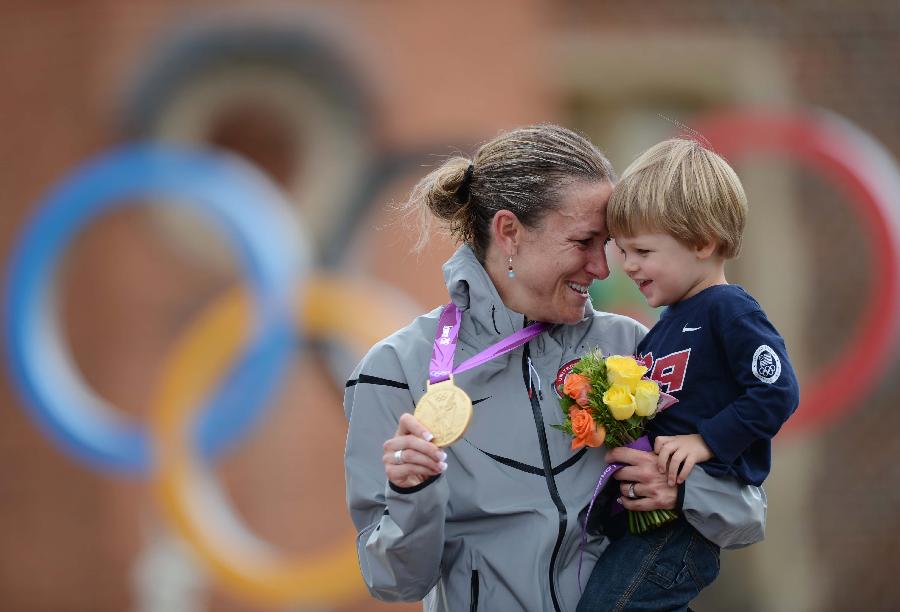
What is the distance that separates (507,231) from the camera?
2.74 metres

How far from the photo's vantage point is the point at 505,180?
2.73m

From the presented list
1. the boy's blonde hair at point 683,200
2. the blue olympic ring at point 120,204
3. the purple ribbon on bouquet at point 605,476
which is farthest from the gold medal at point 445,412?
the blue olympic ring at point 120,204

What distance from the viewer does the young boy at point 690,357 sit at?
245 cm

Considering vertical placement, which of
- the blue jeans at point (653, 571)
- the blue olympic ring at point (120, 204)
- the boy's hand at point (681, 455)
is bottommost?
the blue jeans at point (653, 571)

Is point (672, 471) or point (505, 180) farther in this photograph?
point (505, 180)

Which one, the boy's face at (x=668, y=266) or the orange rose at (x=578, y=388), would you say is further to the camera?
the boy's face at (x=668, y=266)

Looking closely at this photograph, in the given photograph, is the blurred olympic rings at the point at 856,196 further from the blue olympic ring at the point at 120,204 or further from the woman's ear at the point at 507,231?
the woman's ear at the point at 507,231

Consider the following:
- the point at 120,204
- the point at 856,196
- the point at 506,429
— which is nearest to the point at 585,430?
the point at 506,429

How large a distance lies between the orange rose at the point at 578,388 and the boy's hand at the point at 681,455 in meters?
0.19

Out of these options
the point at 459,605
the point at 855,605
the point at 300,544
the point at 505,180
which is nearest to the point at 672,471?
the point at 459,605

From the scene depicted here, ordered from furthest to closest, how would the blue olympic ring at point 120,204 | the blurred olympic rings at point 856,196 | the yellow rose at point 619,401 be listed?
1. the blurred olympic rings at point 856,196
2. the blue olympic ring at point 120,204
3. the yellow rose at point 619,401

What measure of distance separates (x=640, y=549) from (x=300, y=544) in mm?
6084

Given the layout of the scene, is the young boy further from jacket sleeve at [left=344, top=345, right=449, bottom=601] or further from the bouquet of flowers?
jacket sleeve at [left=344, top=345, right=449, bottom=601]

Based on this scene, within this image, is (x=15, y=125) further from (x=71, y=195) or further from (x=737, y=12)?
(x=737, y=12)
